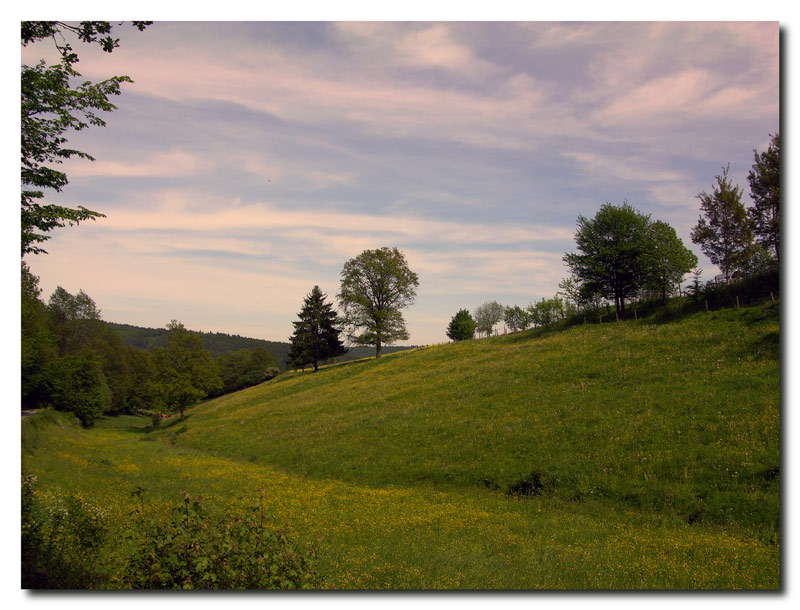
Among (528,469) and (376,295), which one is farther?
(376,295)

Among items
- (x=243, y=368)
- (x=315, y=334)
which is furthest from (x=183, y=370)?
(x=243, y=368)

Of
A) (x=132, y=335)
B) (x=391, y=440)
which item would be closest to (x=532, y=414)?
A: (x=391, y=440)

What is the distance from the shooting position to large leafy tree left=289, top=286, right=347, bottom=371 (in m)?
66.8

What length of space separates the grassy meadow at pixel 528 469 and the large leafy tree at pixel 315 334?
107 ft

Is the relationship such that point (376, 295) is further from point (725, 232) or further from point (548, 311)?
point (725, 232)

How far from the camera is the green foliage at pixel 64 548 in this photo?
25.7 feet

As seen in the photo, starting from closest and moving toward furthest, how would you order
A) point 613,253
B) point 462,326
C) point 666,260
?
point 666,260
point 613,253
point 462,326

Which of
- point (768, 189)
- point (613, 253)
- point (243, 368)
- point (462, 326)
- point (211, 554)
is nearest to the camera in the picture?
point (211, 554)

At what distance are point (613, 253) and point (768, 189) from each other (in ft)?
118

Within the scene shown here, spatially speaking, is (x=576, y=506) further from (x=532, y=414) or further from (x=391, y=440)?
(x=391, y=440)

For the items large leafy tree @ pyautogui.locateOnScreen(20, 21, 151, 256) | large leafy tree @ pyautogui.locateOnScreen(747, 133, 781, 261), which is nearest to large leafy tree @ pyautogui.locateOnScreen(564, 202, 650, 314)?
large leafy tree @ pyautogui.locateOnScreen(747, 133, 781, 261)

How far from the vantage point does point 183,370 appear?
52969mm

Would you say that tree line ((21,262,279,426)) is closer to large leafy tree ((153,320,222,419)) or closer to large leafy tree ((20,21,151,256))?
large leafy tree ((153,320,222,419))
